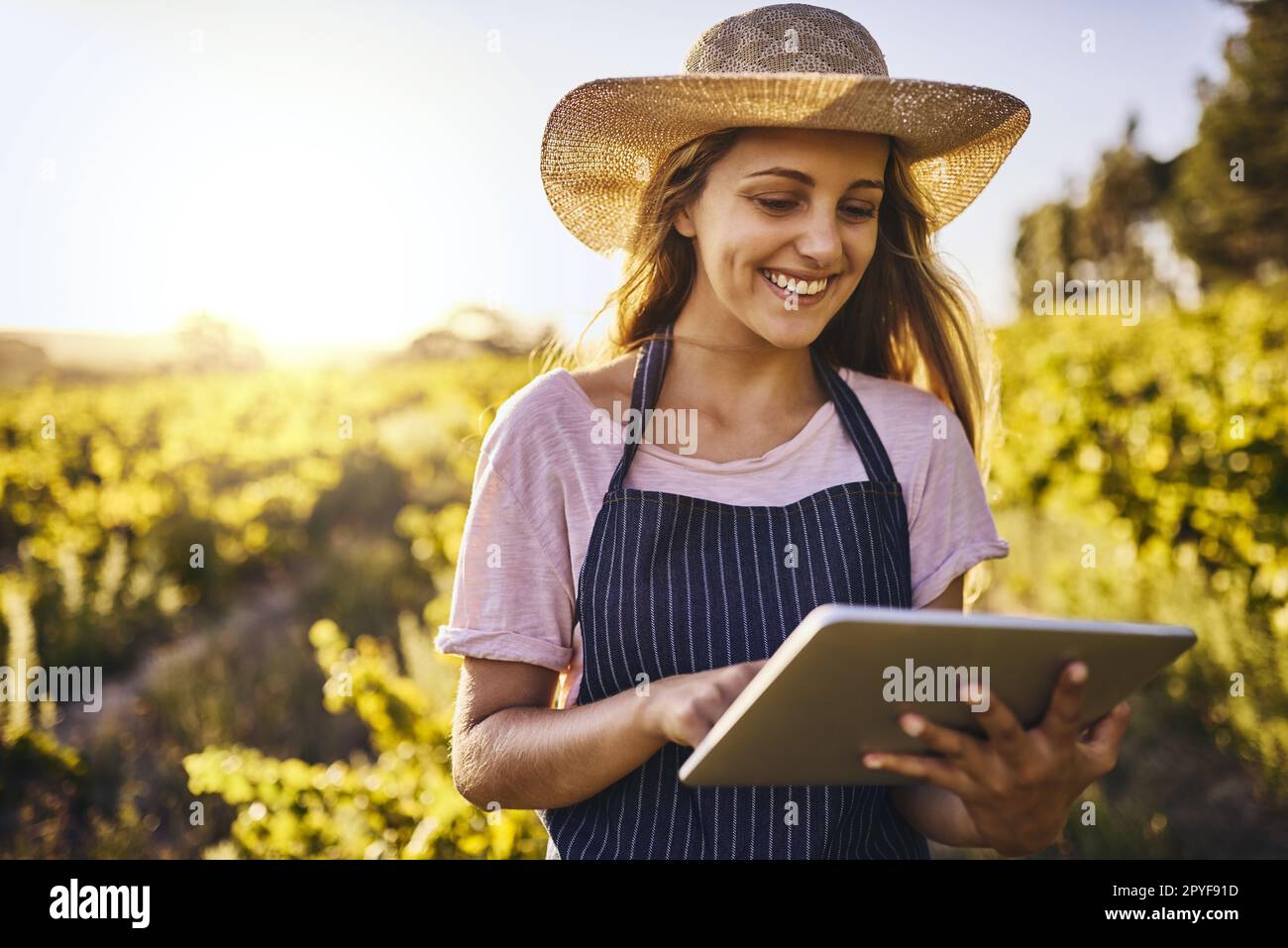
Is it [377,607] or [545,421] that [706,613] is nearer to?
[545,421]

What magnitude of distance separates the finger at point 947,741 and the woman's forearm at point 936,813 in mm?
309

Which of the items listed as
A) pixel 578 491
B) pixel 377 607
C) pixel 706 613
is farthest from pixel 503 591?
pixel 377 607

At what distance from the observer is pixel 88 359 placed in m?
13.4

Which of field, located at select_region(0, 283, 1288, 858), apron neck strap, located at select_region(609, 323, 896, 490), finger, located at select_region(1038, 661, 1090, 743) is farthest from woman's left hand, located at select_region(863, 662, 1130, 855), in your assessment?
field, located at select_region(0, 283, 1288, 858)

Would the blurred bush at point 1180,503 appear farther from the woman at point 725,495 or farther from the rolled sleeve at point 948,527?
the woman at point 725,495

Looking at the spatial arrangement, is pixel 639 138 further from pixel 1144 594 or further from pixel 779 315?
pixel 1144 594

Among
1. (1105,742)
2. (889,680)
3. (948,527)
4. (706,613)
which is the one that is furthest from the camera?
(948,527)

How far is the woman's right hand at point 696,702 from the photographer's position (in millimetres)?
1232

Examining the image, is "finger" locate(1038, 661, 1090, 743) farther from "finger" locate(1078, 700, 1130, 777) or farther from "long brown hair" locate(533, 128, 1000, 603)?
"long brown hair" locate(533, 128, 1000, 603)

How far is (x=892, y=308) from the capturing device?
195cm

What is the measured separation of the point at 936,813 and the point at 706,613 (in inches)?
20.3

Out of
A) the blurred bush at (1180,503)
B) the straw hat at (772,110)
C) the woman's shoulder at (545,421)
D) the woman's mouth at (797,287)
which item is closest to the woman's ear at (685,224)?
the straw hat at (772,110)

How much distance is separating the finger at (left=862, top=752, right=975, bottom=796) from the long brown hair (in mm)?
643

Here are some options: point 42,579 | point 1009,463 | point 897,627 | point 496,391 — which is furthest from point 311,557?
point 897,627
